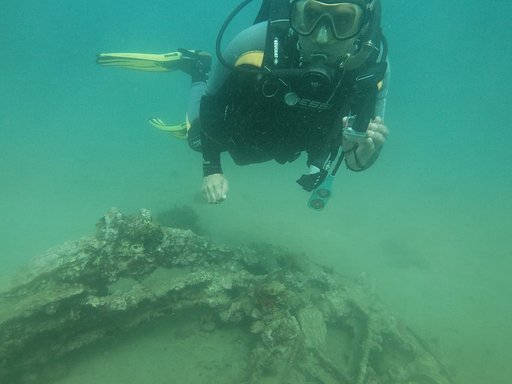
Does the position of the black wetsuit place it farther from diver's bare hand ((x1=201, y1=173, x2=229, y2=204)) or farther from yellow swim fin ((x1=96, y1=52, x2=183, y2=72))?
yellow swim fin ((x1=96, y1=52, x2=183, y2=72))

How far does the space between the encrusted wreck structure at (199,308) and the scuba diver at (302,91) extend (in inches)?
67.8

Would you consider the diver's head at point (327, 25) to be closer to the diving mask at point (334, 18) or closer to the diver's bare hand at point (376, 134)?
the diving mask at point (334, 18)

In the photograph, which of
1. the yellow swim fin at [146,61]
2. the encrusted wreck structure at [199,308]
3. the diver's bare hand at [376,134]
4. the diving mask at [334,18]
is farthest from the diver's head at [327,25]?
the yellow swim fin at [146,61]

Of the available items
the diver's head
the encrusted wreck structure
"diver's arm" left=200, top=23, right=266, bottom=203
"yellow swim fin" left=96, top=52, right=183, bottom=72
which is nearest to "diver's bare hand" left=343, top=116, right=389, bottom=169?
the diver's head

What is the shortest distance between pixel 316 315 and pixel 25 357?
391 cm

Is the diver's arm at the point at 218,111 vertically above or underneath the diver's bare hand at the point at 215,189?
above

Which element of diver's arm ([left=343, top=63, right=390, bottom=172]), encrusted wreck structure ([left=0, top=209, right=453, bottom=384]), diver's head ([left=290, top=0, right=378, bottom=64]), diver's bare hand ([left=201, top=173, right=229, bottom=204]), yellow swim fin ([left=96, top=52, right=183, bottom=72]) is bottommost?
encrusted wreck structure ([left=0, top=209, right=453, bottom=384])

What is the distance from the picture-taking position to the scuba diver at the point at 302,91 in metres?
3.56

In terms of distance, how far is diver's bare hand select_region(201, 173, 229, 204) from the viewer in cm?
397

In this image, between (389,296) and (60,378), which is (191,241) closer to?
(60,378)

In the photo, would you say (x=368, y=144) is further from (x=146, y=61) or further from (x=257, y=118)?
(x=146, y=61)

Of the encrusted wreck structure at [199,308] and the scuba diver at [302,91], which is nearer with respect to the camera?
the scuba diver at [302,91]

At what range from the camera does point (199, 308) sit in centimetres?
501

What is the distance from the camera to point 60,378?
4219 mm
